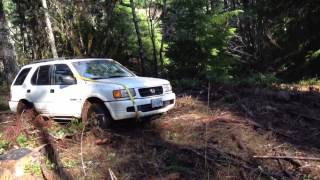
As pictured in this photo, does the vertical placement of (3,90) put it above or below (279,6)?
below

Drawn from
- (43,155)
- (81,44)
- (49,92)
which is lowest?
(43,155)

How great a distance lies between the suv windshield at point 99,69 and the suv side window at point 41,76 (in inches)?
33.1

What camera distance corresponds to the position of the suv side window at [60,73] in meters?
11.4

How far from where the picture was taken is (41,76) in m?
12.1

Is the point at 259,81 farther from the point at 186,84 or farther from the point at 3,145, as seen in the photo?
the point at 3,145

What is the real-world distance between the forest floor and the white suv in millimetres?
396

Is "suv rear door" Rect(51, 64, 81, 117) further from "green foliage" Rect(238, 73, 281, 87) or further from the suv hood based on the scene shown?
"green foliage" Rect(238, 73, 281, 87)

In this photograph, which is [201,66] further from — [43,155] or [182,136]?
[43,155]

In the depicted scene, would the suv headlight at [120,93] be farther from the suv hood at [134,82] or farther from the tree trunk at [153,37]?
the tree trunk at [153,37]

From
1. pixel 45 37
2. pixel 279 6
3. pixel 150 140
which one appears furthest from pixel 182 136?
pixel 45 37

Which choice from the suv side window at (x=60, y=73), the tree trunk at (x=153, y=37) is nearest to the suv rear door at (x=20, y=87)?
the suv side window at (x=60, y=73)

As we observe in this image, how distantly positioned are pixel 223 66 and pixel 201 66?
91 cm

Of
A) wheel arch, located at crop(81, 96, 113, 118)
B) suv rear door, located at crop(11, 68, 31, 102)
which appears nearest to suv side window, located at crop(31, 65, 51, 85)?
suv rear door, located at crop(11, 68, 31, 102)

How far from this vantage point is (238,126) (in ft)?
35.0
